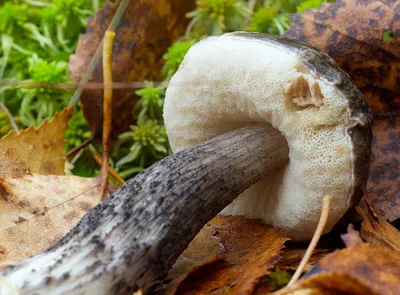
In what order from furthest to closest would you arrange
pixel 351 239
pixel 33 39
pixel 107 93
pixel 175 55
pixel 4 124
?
1. pixel 33 39
2. pixel 4 124
3. pixel 175 55
4. pixel 107 93
5. pixel 351 239

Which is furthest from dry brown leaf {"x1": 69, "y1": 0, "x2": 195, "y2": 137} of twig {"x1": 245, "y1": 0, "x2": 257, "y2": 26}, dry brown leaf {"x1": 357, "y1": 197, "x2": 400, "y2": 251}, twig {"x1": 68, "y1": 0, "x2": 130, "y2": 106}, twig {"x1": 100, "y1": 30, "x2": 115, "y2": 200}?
dry brown leaf {"x1": 357, "y1": 197, "x2": 400, "y2": 251}

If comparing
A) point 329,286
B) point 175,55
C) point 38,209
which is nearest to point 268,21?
point 175,55

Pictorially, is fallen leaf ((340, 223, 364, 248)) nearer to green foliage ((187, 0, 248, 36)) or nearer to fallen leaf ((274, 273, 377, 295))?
fallen leaf ((274, 273, 377, 295))

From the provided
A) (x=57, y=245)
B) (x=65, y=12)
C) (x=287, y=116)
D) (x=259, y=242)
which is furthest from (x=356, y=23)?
(x=65, y=12)

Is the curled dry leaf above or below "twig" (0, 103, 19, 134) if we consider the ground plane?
below

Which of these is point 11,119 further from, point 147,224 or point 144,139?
point 147,224

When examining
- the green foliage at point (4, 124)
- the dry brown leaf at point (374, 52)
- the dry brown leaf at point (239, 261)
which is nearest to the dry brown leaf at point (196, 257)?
the dry brown leaf at point (239, 261)

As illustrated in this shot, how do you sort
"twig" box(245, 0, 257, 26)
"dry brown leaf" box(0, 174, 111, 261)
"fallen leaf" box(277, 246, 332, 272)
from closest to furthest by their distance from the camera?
"fallen leaf" box(277, 246, 332, 272) < "dry brown leaf" box(0, 174, 111, 261) < "twig" box(245, 0, 257, 26)
